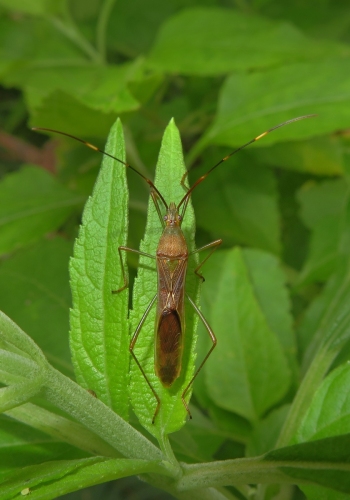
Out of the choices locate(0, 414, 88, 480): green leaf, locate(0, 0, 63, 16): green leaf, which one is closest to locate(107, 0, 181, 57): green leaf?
locate(0, 0, 63, 16): green leaf

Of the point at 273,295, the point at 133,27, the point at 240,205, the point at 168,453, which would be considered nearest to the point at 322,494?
the point at 168,453

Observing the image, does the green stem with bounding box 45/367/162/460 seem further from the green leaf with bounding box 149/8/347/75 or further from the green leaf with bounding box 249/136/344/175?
the green leaf with bounding box 249/136/344/175

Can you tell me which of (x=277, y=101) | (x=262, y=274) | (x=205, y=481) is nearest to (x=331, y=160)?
(x=277, y=101)

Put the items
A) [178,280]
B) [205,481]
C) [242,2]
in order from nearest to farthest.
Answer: [205,481] < [178,280] < [242,2]

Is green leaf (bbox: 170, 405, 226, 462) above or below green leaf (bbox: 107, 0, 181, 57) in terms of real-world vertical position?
below

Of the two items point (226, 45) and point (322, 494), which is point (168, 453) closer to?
point (322, 494)

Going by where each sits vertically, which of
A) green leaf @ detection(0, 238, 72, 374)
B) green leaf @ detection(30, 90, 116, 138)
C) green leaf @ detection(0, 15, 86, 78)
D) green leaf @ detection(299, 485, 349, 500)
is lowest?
green leaf @ detection(299, 485, 349, 500)

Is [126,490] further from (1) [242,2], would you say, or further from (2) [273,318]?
(1) [242,2]
